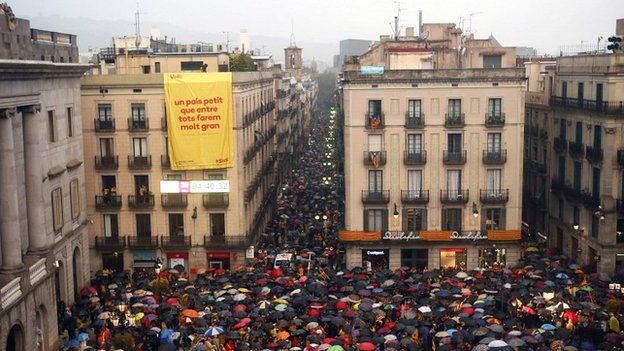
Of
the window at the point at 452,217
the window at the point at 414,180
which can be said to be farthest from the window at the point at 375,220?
the window at the point at 452,217

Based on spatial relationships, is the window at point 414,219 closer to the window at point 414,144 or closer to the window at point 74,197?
the window at point 414,144

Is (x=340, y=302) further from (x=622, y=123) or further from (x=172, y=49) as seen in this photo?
(x=172, y=49)

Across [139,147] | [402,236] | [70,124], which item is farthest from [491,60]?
[70,124]

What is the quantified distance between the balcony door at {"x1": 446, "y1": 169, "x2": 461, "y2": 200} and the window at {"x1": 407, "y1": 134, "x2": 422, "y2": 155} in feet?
9.25

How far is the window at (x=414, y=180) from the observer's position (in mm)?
59250

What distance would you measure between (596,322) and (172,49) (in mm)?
60390

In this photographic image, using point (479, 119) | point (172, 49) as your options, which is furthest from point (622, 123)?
point (172, 49)

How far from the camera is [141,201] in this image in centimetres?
5875

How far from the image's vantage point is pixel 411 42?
77000 millimetres

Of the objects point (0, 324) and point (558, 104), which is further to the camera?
point (558, 104)

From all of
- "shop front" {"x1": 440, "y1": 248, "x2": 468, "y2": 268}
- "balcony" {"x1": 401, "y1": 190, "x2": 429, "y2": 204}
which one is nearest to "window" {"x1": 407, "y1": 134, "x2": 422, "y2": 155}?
"balcony" {"x1": 401, "y1": 190, "x2": 429, "y2": 204}

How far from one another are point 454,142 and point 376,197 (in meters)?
7.09

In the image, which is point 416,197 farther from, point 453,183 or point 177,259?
point 177,259

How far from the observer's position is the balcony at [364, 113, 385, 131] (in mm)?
58562
